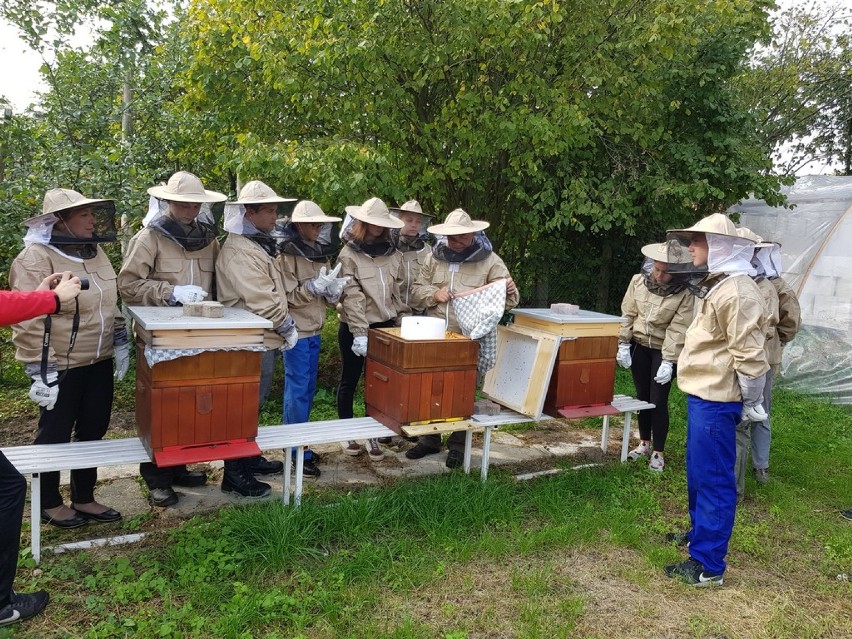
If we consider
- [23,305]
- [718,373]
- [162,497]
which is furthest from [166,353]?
[718,373]

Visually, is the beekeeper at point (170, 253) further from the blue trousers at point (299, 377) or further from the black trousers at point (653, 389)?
the black trousers at point (653, 389)

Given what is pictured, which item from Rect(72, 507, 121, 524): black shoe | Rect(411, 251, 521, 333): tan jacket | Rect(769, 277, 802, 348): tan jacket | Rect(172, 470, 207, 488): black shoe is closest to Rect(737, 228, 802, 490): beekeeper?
Rect(769, 277, 802, 348): tan jacket

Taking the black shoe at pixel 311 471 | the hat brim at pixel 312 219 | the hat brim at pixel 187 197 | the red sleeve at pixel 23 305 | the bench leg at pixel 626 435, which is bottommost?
the black shoe at pixel 311 471

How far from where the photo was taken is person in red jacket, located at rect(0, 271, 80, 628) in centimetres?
248

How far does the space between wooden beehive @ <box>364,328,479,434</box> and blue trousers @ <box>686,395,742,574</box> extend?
1.30 metres

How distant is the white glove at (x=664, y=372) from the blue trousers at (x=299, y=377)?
244 cm

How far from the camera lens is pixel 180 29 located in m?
6.55

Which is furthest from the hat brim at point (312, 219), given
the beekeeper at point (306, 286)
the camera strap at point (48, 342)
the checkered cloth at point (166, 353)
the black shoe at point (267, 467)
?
the black shoe at point (267, 467)

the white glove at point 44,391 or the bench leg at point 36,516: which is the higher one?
the white glove at point 44,391

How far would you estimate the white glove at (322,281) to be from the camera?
13.4ft

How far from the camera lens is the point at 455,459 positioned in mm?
4715

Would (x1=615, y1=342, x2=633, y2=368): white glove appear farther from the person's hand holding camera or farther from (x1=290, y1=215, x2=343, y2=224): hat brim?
the person's hand holding camera

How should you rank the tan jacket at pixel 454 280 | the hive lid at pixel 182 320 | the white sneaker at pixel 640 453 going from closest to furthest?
the hive lid at pixel 182 320
the tan jacket at pixel 454 280
the white sneaker at pixel 640 453

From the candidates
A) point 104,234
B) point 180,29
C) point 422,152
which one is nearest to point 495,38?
point 422,152
